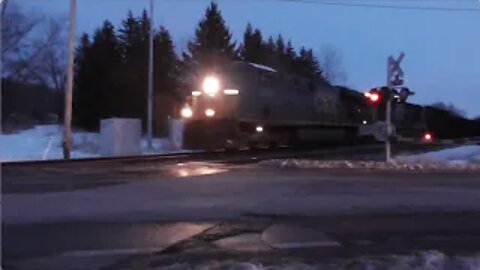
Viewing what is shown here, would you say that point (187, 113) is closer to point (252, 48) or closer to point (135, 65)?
point (135, 65)

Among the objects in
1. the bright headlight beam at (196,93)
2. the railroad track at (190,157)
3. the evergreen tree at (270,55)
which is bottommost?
the railroad track at (190,157)

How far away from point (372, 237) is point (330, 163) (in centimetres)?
1405

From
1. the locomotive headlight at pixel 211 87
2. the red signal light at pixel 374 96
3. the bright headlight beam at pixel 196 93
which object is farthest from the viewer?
the bright headlight beam at pixel 196 93

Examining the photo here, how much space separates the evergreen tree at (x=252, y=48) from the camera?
95.2 meters

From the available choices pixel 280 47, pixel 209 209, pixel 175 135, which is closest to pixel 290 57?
pixel 280 47

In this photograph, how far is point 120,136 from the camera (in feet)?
117

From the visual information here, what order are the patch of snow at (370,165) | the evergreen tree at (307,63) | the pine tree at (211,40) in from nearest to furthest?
the patch of snow at (370,165)
the pine tree at (211,40)
the evergreen tree at (307,63)

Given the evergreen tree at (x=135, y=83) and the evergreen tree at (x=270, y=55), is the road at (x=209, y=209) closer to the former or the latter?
the evergreen tree at (x=135, y=83)

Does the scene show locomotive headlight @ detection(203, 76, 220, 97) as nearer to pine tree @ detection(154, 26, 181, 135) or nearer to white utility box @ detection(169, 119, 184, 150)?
white utility box @ detection(169, 119, 184, 150)

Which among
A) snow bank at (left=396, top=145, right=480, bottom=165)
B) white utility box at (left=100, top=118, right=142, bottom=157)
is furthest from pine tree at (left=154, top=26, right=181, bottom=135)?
snow bank at (left=396, top=145, right=480, bottom=165)

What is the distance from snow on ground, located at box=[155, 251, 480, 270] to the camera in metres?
7.46

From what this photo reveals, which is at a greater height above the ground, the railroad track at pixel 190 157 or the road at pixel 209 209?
the railroad track at pixel 190 157

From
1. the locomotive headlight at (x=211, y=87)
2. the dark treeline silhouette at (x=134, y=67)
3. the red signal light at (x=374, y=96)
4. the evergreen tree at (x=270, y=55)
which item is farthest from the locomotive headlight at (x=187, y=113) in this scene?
the evergreen tree at (x=270, y=55)

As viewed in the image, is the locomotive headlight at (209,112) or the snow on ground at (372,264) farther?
the locomotive headlight at (209,112)
